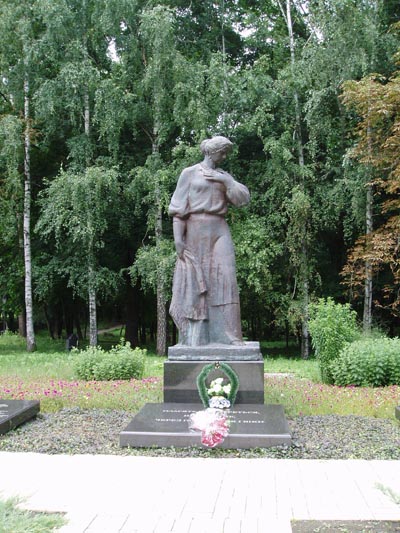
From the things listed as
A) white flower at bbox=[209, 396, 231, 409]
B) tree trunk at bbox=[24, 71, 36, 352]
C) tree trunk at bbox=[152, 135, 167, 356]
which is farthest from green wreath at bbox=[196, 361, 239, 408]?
tree trunk at bbox=[24, 71, 36, 352]

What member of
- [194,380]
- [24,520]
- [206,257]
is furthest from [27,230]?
[24,520]

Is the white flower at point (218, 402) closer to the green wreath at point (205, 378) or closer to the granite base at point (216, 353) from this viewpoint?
the green wreath at point (205, 378)

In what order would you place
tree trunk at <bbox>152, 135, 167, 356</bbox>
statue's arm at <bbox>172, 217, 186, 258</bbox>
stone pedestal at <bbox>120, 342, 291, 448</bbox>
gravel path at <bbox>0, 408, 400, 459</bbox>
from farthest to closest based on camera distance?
tree trunk at <bbox>152, 135, 167, 356</bbox>
statue's arm at <bbox>172, 217, 186, 258</bbox>
stone pedestal at <bbox>120, 342, 291, 448</bbox>
gravel path at <bbox>0, 408, 400, 459</bbox>

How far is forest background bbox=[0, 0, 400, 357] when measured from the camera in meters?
17.5

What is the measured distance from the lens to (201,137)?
694 inches

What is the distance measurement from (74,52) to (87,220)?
5230 mm

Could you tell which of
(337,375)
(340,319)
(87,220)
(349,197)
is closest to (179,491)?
(337,375)

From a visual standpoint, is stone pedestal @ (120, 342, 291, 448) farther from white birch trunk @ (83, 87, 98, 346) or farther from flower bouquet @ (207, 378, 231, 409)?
white birch trunk @ (83, 87, 98, 346)

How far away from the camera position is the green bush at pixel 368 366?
417 inches

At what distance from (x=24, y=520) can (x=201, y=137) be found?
1471cm

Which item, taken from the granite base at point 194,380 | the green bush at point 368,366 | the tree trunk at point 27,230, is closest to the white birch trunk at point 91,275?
the tree trunk at point 27,230

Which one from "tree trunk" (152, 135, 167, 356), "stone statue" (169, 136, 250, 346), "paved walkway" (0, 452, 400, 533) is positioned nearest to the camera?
"paved walkway" (0, 452, 400, 533)

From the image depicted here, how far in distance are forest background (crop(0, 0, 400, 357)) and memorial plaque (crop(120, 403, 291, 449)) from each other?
10.4 metres

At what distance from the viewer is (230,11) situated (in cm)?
2228
